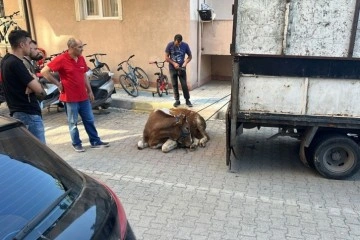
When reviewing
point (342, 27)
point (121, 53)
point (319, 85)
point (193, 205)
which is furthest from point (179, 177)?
point (121, 53)

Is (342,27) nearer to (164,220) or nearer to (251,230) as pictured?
(251,230)

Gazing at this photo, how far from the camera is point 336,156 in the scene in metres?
4.80

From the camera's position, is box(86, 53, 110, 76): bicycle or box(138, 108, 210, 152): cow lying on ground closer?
box(138, 108, 210, 152): cow lying on ground

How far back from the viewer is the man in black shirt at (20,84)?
4.18m

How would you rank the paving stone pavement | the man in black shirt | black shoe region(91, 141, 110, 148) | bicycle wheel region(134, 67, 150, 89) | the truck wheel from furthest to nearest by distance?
bicycle wheel region(134, 67, 150, 89)
black shoe region(91, 141, 110, 148)
the truck wheel
the man in black shirt
the paving stone pavement

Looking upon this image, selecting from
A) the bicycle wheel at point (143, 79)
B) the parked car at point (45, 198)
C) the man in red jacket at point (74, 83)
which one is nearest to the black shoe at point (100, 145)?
the man in red jacket at point (74, 83)

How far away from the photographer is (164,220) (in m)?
3.89

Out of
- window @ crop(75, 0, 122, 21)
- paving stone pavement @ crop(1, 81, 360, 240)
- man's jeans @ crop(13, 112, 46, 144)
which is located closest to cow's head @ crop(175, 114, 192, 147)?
paving stone pavement @ crop(1, 81, 360, 240)

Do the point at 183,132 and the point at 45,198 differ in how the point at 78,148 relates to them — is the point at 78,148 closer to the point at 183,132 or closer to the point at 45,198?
the point at 183,132

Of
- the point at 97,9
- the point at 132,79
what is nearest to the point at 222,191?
the point at 132,79

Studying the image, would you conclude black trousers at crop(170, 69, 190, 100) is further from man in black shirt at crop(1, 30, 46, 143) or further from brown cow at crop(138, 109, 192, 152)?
man in black shirt at crop(1, 30, 46, 143)

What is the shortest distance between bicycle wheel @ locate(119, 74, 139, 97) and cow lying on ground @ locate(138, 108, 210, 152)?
10.9ft

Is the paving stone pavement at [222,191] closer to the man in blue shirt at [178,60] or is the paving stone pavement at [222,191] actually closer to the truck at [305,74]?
the truck at [305,74]

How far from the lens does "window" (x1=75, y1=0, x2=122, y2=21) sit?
1004 centimetres
